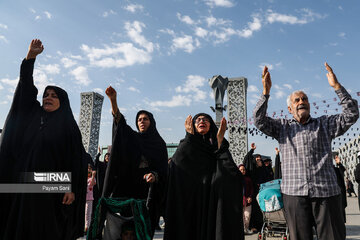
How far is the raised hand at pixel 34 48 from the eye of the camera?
99.5 inches

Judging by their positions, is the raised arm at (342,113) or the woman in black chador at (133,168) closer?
the raised arm at (342,113)

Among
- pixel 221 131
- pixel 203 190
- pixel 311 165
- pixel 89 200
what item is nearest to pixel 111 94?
pixel 221 131

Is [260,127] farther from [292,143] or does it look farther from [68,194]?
[68,194]

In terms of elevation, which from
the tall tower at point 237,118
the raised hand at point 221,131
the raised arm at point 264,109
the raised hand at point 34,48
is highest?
the tall tower at point 237,118

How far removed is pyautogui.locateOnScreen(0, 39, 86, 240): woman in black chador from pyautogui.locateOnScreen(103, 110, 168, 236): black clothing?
308mm

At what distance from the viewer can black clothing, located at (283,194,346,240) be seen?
212 cm

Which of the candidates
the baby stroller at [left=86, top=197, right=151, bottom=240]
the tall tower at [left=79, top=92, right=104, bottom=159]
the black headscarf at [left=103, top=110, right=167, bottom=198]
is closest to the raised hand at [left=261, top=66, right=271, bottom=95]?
the black headscarf at [left=103, top=110, right=167, bottom=198]

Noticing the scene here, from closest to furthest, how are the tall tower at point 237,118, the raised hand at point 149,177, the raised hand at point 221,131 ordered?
the raised hand at point 221,131
the raised hand at point 149,177
the tall tower at point 237,118

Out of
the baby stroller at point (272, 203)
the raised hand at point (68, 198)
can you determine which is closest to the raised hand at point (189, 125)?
the raised hand at point (68, 198)

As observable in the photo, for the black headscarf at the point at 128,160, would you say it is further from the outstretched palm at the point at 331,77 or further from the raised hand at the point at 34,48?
the outstretched palm at the point at 331,77

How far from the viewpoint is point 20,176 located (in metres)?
2.33

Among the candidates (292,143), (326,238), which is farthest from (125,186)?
(326,238)

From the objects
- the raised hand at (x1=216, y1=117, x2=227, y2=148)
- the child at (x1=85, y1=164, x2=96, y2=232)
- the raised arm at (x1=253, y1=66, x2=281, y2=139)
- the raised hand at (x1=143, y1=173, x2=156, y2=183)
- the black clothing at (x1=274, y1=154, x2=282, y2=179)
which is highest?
the raised arm at (x1=253, y1=66, x2=281, y2=139)

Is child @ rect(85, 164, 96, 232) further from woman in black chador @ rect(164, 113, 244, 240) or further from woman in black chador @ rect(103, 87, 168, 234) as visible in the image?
woman in black chador @ rect(164, 113, 244, 240)
